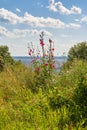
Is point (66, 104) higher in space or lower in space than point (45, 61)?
lower

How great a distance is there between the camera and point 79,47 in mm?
40094

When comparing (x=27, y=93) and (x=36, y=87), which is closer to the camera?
(x=27, y=93)

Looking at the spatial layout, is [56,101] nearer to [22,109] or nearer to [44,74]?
[22,109]

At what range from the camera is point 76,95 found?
750cm

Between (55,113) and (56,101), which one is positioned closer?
(55,113)

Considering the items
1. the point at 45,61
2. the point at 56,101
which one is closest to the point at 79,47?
the point at 45,61

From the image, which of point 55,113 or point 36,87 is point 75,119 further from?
point 36,87

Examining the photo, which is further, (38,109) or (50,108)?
(50,108)

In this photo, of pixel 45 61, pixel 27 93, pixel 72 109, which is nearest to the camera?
pixel 72 109

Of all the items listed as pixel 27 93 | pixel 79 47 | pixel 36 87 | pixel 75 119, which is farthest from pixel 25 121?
pixel 79 47

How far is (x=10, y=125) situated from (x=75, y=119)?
123 cm

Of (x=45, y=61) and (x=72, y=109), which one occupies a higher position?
(x=45, y=61)

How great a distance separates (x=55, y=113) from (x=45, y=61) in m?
4.02

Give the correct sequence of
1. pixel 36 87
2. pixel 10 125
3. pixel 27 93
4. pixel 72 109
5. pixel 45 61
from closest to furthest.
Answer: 1. pixel 10 125
2. pixel 72 109
3. pixel 27 93
4. pixel 36 87
5. pixel 45 61
